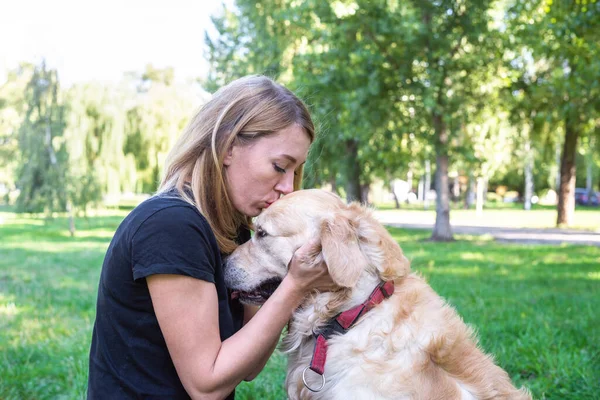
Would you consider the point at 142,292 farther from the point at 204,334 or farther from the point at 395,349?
the point at 395,349

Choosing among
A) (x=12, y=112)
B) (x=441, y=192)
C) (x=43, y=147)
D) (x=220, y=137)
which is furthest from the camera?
(x=12, y=112)

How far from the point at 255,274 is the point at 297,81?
14.6 meters

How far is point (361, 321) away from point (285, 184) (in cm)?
83

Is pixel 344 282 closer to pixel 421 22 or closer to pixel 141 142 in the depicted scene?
pixel 421 22

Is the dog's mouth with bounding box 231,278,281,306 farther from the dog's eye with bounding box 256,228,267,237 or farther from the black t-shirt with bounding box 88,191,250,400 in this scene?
the black t-shirt with bounding box 88,191,250,400

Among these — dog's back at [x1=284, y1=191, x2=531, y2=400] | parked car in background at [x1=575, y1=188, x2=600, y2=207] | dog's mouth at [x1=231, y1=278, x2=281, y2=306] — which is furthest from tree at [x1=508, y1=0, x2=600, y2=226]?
parked car in background at [x1=575, y1=188, x2=600, y2=207]

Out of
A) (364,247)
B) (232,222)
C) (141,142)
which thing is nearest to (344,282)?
(364,247)

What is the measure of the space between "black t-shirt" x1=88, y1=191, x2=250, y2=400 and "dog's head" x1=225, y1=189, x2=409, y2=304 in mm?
417

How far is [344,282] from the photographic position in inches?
98.3

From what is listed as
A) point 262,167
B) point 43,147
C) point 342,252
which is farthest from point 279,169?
point 43,147

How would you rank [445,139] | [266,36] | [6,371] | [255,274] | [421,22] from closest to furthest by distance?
[255,274]
[6,371]
[421,22]
[445,139]
[266,36]

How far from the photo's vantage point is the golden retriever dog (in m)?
2.44

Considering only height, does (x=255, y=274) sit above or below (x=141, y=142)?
below

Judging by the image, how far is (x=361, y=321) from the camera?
2598 mm
